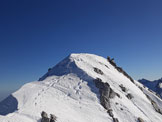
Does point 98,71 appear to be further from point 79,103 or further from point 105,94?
point 79,103

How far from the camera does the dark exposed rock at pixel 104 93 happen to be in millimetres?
27841

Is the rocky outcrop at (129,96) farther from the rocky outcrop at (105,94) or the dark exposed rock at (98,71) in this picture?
the dark exposed rock at (98,71)

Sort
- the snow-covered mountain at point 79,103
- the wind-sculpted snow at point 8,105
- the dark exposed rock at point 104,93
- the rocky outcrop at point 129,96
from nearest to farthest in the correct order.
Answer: the snow-covered mountain at point 79,103 → the wind-sculpted snow at point 8,105 → the dark exposed rock at point 104,93 → the rocky outcrop at point 129,96

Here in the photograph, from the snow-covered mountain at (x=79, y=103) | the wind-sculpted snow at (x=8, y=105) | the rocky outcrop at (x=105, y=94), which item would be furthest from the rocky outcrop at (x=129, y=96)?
the wind-sculpted snow at (x=8, y=105)

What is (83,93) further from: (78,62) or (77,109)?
(78,62)

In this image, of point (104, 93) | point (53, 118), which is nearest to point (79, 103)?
point (104, 93)

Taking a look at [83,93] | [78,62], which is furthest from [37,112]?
[78,62]

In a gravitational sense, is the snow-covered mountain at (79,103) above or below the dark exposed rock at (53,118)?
above

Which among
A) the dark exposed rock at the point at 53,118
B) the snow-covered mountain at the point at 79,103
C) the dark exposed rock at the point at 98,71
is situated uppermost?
the dark exposed rock at the point at 98,71

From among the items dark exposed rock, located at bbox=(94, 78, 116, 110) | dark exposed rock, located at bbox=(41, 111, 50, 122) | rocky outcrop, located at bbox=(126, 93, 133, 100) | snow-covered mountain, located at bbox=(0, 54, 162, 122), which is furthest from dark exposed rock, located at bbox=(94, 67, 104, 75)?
dark exposed rock, located at bbox=(41, 111, 50, 122)

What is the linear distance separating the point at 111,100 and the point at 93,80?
683 cm

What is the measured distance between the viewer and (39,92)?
28562mm

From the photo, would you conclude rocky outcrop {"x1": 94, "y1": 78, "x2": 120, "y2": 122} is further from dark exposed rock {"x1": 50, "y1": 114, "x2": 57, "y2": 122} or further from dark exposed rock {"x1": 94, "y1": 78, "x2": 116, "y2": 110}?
dark exposed rock {"x1": 50, "y1": 114, "x2": 57, "y2": 122}

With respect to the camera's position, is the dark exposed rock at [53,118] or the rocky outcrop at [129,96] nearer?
the dark exposed rock at [53,118]
